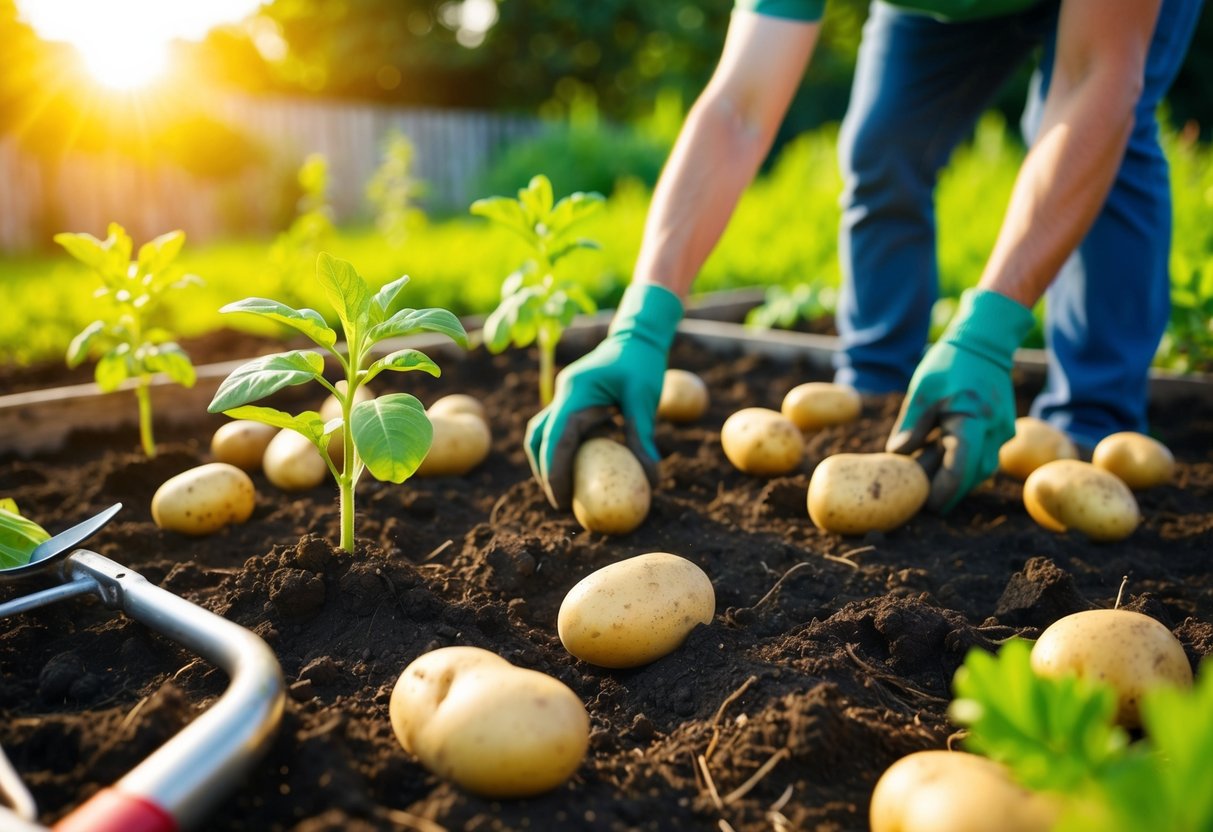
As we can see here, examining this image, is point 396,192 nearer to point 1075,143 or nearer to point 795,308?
point 795,308

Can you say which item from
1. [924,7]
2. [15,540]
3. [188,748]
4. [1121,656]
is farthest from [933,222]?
[188,748]

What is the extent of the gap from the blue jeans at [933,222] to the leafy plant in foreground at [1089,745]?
2.37 m

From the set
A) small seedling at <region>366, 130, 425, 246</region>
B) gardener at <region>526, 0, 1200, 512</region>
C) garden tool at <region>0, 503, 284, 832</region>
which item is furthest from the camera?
small seedling at <region>366, 130, 425, 246</region>

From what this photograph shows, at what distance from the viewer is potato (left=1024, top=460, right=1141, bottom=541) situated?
7.43 ft

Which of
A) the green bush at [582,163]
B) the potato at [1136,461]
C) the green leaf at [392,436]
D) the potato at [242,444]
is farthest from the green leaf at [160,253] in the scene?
the green bush at [582,163]

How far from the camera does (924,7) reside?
111 inches

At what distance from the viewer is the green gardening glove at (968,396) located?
2354 mm

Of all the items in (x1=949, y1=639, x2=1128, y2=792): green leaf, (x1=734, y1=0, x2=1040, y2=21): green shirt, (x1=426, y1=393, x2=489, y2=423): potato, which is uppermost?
(x1=734, y1=0, x2=1040, y2=21): green shirt

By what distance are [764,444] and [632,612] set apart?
1.03 m

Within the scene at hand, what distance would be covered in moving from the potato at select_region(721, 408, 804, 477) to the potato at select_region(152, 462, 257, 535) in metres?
1.30

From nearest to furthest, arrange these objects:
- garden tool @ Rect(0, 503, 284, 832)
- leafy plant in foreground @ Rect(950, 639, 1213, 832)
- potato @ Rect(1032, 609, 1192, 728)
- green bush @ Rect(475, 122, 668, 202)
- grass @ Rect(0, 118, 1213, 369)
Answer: leafy plant in foreground @ Rect(950, 639, 1213, 832), garden tool @ Rect(0, 503, 284, 832), potato @ Rect(1032, 609, 1192, 728), grass @ Rect(0, 118, 1213, 369), green bush @ Rect(475, 122, 668, 202)

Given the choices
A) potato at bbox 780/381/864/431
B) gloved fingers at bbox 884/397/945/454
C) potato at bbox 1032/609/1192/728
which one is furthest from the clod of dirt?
potato at bbox 780/381/864/431

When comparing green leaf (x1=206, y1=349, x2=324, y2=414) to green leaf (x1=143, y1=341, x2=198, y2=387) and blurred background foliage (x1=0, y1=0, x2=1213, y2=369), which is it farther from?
blurred background foliage (x1=0, y1=0, x2=1213, y2=369)

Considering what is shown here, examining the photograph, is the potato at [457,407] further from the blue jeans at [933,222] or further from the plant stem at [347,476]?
the blue jeans at [933,222]
